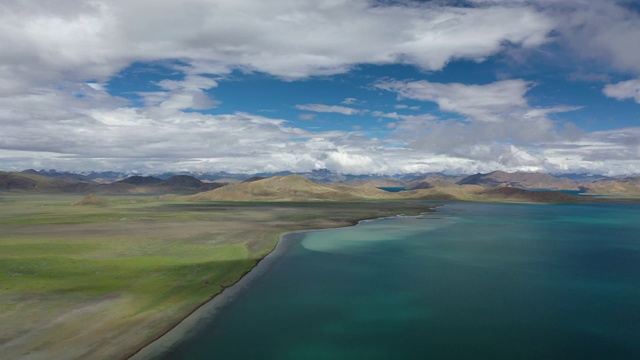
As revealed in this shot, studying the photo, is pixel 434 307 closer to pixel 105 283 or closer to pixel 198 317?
pixel 198 317

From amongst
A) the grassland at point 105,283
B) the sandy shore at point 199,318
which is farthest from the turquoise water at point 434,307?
the grassland at point 105,283

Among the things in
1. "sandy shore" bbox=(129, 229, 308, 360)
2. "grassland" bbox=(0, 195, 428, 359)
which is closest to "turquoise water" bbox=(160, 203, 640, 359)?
"sandy shore" bbox=(129, 229, 308, 360)

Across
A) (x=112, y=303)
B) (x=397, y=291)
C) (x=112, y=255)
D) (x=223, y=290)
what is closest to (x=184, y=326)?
(x=112, y=303)

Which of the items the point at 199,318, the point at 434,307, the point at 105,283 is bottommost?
the point at 434,307

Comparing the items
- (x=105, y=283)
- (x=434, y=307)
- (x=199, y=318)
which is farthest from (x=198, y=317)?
(x=434, y=307)

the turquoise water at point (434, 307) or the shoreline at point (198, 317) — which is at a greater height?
the shoreline at point (198, 317)

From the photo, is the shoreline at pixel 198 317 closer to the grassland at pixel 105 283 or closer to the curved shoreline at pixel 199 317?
the curved shoreline at pixel 199 317

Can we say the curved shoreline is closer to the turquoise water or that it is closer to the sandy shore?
the sandy shore

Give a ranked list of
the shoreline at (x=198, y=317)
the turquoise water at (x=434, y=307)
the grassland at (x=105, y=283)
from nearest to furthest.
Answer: the shoreline at (x=198, y=317) < the grassland at (x=105, y=283) < the turquoise water at (x=434, y=307)

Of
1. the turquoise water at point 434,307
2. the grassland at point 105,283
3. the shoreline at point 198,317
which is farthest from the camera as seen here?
the turquoise water at point 434,307
